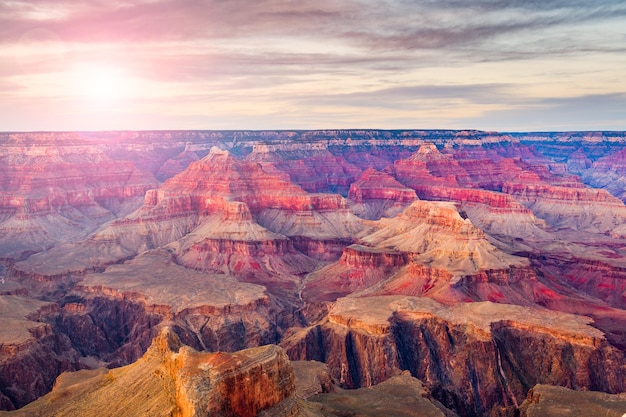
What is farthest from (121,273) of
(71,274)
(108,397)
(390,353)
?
(108,397)

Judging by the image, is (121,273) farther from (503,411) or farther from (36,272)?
(503,411)

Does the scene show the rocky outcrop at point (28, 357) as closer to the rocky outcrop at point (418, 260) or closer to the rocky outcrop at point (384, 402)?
the rocky outcrop at point (384, 402)

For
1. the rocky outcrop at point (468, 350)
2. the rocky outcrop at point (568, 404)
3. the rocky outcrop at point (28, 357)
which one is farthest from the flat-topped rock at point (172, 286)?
the rocky outcrop at point (568, 404)

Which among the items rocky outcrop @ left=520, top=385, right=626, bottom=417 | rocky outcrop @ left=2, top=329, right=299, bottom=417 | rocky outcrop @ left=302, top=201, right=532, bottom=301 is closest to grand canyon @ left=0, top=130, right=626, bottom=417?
rocky outcrop @ left=2, top=329, right=299, bottom=417

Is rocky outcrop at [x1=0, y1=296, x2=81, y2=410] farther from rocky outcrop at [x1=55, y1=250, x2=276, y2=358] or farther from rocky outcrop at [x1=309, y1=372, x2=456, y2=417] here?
rocky outcrop at [x1=309, y1=372, x2=456, y2=417]

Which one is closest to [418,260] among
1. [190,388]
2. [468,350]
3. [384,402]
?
[468,350]

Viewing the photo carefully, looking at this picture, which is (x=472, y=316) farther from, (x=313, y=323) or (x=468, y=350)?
(x=313, y=323)
